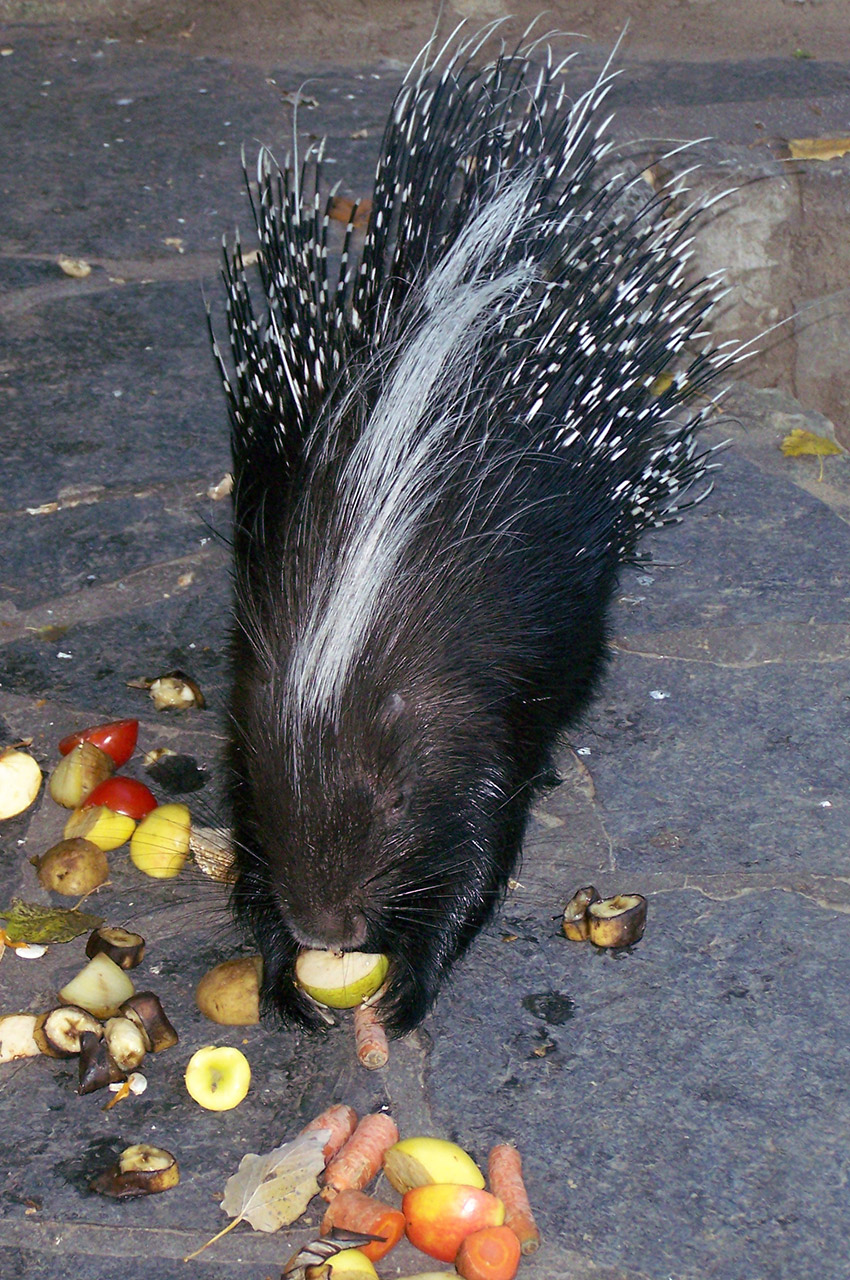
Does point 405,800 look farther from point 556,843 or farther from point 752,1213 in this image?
point 752,1213

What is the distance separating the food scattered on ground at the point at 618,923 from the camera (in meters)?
2.11

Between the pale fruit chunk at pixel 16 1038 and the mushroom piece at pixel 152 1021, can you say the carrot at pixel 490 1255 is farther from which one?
the pale fruit chunk at pixel 16 1038

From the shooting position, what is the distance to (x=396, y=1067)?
77.8 inches

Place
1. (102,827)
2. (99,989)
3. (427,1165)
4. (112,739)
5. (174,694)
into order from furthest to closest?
(174,694), (112,739), (102,827), (99,989), (427,1165)

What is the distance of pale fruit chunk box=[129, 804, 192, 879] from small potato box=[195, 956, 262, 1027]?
11.8 inches

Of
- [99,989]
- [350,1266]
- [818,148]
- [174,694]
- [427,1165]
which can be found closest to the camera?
[350,1266]

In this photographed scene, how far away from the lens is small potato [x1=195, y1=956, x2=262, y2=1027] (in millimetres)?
2025

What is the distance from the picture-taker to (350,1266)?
1614mm

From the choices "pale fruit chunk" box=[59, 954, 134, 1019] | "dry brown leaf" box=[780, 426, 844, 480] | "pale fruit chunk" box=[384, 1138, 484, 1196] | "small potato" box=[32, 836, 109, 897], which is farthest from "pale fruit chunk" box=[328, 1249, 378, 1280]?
"dry brown leaf" box=[780, 426, 844, 480]

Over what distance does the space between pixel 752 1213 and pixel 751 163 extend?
2949 mm

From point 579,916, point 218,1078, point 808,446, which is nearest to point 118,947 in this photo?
point 218,1078

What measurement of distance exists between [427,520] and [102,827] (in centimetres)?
77

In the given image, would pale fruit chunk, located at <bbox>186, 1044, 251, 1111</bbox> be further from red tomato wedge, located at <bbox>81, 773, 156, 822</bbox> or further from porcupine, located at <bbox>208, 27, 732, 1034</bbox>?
red tomato wedge, located at <bbox>81, 773, 156, 822</bbox>

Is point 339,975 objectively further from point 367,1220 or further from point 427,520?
point 427,520
